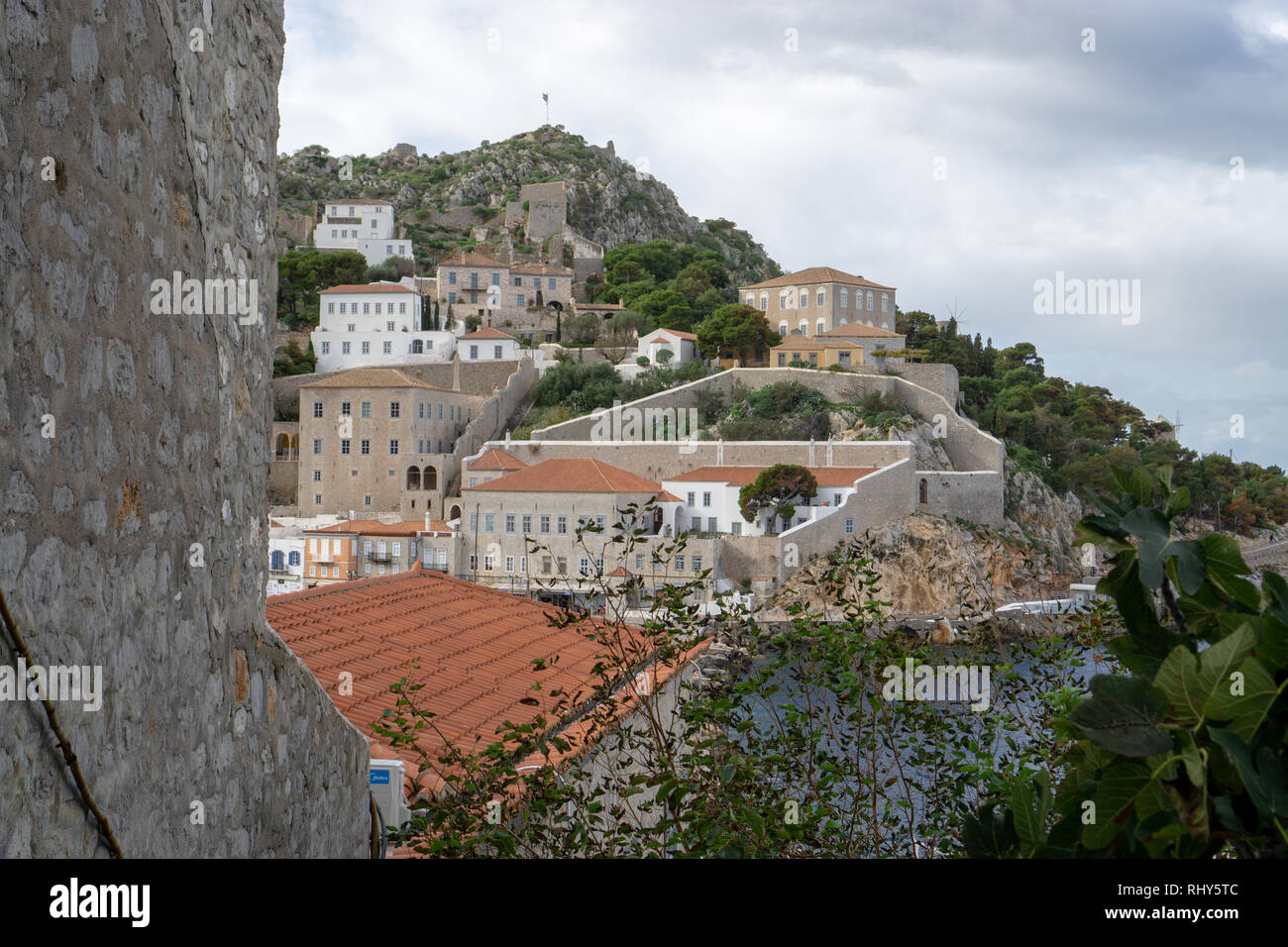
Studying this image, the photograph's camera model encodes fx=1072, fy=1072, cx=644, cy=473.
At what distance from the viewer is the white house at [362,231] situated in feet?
201

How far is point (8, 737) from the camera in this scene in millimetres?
1642

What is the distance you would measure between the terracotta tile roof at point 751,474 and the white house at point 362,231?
1294 inches

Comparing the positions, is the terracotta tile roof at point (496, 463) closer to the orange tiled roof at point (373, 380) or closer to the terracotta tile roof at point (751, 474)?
the orange tiled roof at point (373, 380)

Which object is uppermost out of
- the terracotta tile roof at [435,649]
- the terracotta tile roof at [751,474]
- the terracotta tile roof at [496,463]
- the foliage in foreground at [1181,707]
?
the terracotta tile roof at [496,463]

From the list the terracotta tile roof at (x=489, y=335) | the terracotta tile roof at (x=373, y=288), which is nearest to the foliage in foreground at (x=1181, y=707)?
the terracotta tile roof at (x=489, y=335)

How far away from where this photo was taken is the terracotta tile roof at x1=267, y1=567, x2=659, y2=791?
4723 millimetres

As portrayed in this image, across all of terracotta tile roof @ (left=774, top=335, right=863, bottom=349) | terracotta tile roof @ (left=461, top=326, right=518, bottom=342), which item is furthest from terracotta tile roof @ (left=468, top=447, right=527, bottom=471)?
terracotta tile roof @ (left=774, top=335, right=863, bottom=349)

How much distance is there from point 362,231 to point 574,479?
35345mm

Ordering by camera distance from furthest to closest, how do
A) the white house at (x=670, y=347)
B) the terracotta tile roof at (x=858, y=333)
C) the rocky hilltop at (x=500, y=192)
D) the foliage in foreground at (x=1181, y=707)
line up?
the rocky hilltop at (x=500, y=192)
the terracotta tile roof at (x=858, y=333)
the white house at (x=670, y=347)
the foliage in foreground at (x=1181, y=707)

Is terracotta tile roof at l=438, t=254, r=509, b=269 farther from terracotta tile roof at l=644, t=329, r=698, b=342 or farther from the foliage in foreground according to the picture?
the foliage in foreground

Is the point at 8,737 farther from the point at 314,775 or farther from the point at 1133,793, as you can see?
the point at 1133,793

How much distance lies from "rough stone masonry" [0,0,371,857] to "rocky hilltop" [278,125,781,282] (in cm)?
6181

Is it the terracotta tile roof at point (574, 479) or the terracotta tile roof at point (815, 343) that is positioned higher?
the terracotta tile roof at point (815, 343)
